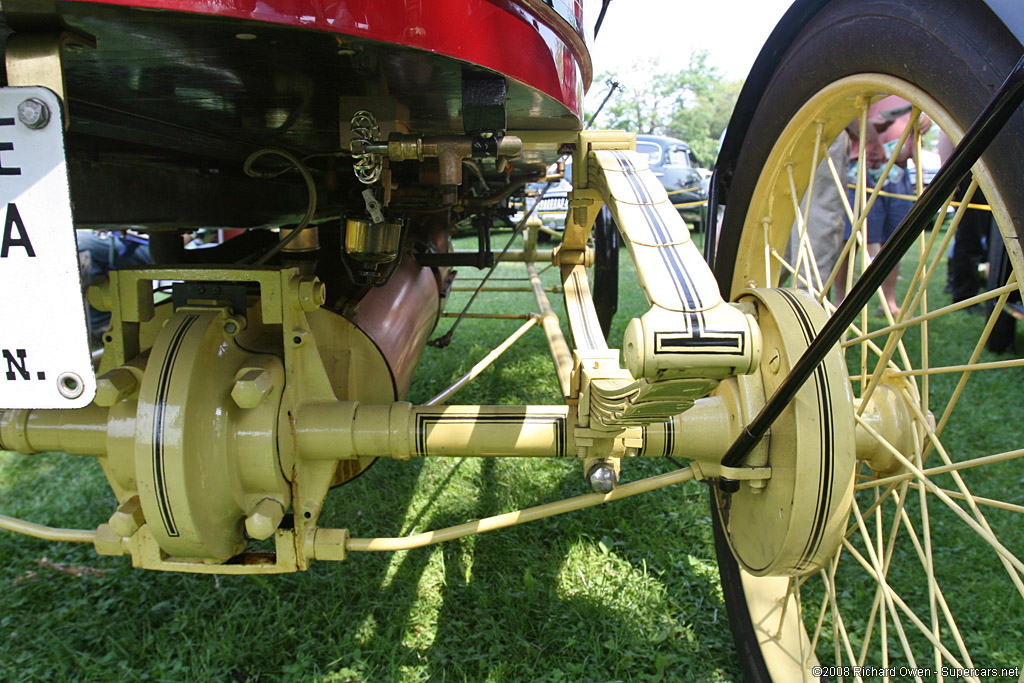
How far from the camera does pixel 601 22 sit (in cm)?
202

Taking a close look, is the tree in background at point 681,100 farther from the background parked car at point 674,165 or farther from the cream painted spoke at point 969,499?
the cream painted spoke at point 969,499

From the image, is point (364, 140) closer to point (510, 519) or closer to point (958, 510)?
point (510, 519)

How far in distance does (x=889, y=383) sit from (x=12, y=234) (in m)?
1.50

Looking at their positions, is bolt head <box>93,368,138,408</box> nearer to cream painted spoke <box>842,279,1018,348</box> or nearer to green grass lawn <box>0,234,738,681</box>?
green grass lawn <box>0,234,738,681</box>

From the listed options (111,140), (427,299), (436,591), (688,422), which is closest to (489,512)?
(436,591)

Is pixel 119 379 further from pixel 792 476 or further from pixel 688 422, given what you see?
pixel 792 476

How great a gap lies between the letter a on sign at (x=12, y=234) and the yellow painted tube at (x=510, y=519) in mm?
744

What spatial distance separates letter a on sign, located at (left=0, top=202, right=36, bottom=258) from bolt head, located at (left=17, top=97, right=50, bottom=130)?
10 centimetres

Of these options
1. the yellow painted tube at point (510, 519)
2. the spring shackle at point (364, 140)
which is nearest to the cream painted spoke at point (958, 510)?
the yellow painted tube at point (510, 519)

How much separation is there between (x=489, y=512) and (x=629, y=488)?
41.4 inches

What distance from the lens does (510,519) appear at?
133cm

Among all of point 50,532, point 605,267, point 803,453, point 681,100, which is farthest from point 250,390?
point 681,100

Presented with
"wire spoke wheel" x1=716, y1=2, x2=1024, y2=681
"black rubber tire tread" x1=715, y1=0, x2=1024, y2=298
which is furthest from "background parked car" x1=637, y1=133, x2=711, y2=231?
"black rubber tire tread" x1=715, y1=0, x2=1024, y2=298

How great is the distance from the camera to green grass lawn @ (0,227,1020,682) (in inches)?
63.0
